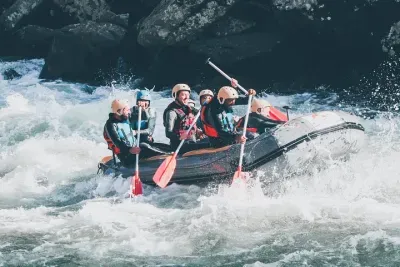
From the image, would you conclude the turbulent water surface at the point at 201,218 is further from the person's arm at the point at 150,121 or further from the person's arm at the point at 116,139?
the person's arm at the point at 150,121

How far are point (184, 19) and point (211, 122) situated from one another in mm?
6917

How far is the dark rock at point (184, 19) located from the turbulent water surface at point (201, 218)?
15.7ft

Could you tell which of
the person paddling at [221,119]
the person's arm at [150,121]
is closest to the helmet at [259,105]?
the person paddling at [221,119]

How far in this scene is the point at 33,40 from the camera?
2014 centimetres

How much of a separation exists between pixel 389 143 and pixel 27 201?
243 inches

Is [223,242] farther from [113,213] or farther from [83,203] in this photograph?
[83,203]

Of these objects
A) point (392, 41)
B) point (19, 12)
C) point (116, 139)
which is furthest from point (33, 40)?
point (116, 139)

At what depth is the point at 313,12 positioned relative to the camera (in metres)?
14.2

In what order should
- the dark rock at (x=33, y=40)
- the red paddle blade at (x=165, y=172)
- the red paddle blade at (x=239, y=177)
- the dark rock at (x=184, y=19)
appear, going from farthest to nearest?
the dark rock at (x=33, y=40), the dark rock at (x=184, y=19), the red paddle blade at (x=165, y=172), the red paddle blade at (x=239, y=177)

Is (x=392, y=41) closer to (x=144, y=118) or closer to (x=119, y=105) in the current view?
(x=144, y=118)

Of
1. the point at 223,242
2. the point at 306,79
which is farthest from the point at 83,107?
the point at 223,242

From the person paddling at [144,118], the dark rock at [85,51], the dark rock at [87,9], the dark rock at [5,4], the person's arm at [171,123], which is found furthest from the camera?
the dark rock at [5,4]

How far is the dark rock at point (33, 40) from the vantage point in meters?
19.8

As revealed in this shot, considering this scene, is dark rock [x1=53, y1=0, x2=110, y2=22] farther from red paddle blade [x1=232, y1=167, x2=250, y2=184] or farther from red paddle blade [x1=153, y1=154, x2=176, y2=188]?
red paddle blade [x1=232, y1=167, x2=250, y2=184]
